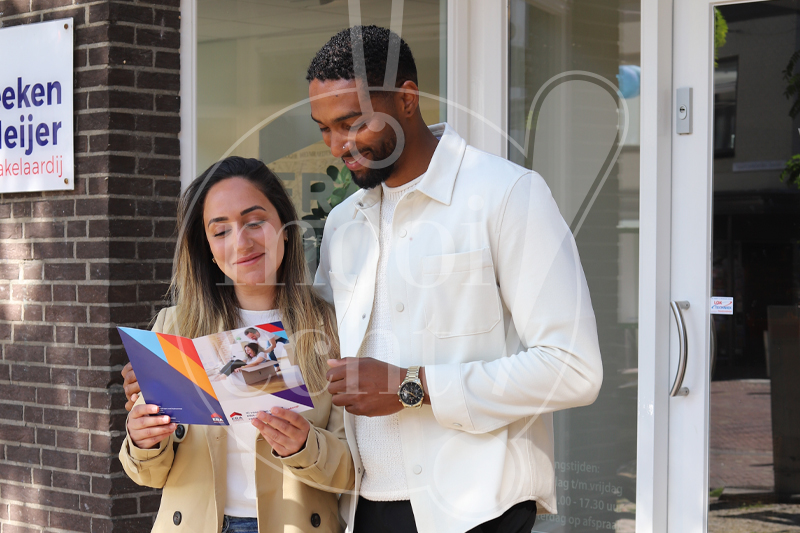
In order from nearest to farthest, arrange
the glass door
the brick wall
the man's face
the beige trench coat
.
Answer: the man's face
the beige trench coat
the glass door
the brick wall

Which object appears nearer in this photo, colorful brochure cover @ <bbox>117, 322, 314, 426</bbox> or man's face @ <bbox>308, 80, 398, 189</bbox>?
colorful brochure cover @ <bbox>117, 322, 314, 426</bbox>

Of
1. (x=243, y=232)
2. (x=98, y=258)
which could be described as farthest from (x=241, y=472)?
(x=98, y=258)

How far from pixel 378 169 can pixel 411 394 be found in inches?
21.8

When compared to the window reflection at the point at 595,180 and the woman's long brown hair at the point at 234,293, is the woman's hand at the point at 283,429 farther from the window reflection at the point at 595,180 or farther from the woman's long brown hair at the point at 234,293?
the window reflection at the point at 595,180

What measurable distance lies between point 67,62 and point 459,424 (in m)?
2.62

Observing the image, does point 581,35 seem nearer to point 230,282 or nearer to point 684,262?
point 684,262

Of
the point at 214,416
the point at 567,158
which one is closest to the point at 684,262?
the point at 567,158

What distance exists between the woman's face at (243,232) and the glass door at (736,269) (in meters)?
1.77

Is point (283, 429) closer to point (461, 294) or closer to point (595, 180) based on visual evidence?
point (461, 294)

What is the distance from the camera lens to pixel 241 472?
2.06 meters

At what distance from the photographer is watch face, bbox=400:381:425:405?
1759mm

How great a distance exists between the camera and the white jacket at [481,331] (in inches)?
68.8

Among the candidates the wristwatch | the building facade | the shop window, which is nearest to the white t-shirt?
the wristwatch

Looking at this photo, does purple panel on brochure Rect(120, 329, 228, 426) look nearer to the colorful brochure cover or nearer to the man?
the colorful brochure cover
